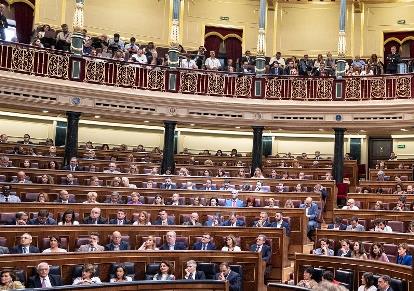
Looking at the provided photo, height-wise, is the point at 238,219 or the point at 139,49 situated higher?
the point at 139,49

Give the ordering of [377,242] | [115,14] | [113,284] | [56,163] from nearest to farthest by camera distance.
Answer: [113,284] < [377,242] < [56,163] < [115,14]

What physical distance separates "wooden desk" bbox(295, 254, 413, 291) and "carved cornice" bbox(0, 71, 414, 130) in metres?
7.46

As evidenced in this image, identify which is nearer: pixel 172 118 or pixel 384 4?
pixel 172 118

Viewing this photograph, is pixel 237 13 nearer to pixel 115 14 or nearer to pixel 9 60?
pixel 115 14

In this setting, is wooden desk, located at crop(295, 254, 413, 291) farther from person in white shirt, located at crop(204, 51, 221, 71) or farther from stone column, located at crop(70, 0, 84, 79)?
person in white shirt, located at crop(204, 51, 221, 71)

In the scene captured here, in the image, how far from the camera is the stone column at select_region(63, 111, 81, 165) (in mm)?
13359

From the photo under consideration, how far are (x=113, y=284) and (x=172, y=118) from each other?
9.43 meters

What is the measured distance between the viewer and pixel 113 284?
5.34 m

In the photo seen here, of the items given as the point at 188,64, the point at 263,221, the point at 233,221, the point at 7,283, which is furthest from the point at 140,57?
the point at 7,283

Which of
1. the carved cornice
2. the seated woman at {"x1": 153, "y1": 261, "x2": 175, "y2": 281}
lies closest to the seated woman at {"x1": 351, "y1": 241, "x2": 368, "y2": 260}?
the seated woman at {"x1": 153, "y1": 261, "x2": 175, "y2": 281}

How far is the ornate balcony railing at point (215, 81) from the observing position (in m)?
13.3

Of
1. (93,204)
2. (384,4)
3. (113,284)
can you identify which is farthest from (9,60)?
(384,4)

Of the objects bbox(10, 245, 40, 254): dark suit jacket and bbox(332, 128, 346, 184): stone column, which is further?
bbox(332, 128, 346, 184): stone column

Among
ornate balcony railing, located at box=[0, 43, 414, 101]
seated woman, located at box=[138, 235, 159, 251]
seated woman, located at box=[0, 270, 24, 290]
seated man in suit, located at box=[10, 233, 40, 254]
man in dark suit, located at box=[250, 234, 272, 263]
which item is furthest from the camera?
ornate balcony railing, located at box=[0, 43, 414, 101]
